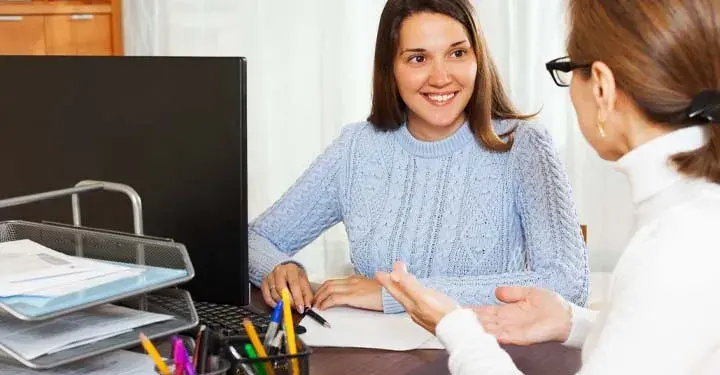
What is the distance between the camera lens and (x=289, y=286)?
1.68 m

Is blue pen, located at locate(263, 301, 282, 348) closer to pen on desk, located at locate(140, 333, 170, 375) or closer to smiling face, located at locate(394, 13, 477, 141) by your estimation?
pen on desk, located at locate(140, 333, 170, 375)

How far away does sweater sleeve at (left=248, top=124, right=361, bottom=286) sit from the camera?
77.7 inches

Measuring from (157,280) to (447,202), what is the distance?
2.90ft

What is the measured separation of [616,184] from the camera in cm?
317

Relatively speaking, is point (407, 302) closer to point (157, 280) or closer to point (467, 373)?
point (467, 373)

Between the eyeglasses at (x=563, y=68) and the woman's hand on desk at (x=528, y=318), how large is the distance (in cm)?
31

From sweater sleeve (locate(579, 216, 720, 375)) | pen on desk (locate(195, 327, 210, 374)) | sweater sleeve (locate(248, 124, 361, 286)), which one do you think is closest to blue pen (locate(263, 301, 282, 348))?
pen on desk (locate(195, 327, 210, 374))

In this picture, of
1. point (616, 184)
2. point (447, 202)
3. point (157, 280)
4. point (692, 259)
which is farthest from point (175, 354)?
point (616, 184)

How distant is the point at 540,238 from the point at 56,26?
2.41 metres

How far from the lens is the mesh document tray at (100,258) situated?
3.38 feet

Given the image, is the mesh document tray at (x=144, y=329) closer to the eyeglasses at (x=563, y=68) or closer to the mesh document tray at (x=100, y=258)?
the mesh document tray at (x=100, y=258)

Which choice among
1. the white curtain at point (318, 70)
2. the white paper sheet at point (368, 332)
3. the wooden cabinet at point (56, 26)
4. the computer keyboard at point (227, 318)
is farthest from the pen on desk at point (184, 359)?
the wooden cabinet at point (56, 26)

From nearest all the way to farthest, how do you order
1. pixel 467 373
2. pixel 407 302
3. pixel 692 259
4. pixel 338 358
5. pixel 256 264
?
1. pixel 692 259
2. pixel 467 373
3. pixel 407 302
4. pixel 338 358
5. pixel 256 264

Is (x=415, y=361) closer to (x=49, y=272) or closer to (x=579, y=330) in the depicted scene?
(x=579, y=330)
